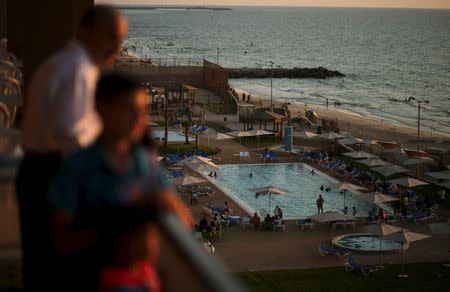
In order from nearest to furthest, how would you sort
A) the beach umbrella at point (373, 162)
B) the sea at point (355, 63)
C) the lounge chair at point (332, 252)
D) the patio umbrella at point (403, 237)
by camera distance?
the lounge chair at point (332, 252)
the patio umbrella at point (403, 237)
the beach umbrella at point (373, 162)
the sea at point (355, 63)

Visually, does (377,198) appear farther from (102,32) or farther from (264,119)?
(102,32)

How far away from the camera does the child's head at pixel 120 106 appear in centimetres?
213

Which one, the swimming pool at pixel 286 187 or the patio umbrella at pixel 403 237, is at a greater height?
the patio umbrella at pixel 403 237

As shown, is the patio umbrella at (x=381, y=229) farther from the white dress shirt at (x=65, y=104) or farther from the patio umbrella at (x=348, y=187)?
the white dress shirt at (x=65, y=104)

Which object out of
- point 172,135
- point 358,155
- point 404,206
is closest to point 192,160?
point 358,155

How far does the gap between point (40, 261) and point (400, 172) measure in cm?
2821

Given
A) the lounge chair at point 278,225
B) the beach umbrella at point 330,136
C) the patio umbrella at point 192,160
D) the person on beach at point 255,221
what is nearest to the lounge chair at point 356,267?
the lounge chair at point 278,225

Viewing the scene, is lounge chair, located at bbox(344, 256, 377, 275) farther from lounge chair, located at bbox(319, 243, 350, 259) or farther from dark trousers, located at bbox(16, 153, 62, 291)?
dark trousers, located at bbox(16, 153, 62, 291)

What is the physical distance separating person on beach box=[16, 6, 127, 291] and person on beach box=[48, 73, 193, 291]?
0.40 m

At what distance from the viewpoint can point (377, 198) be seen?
81.8 feet

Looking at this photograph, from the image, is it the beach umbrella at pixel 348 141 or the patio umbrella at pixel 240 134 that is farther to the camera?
the patio umbrella at pixel 240 134

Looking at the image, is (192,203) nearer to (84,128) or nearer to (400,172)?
(400,172)

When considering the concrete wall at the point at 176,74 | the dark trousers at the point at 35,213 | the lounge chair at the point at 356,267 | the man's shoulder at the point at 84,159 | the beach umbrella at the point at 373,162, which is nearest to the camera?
the man's shoulder at the point at 84,159

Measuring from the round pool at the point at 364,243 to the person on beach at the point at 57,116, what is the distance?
18.2 meters
